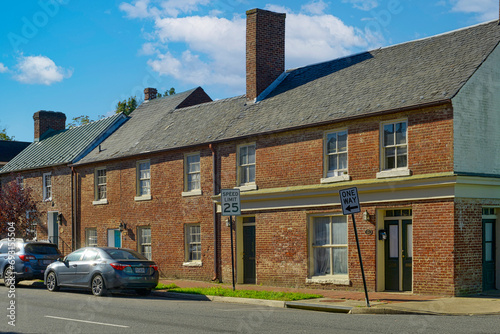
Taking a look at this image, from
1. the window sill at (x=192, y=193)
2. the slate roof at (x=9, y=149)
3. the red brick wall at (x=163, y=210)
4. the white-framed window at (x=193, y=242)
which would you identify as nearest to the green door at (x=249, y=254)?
the red brick wall at (x=163, y=210)

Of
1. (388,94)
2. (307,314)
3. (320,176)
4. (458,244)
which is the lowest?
(307,314)

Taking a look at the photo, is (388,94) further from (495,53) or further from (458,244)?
(458,244)

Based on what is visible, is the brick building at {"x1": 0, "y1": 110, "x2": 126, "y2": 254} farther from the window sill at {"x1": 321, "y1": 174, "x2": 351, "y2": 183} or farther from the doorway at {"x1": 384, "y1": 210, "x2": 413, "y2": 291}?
the doorway at {"x1": 384, "y1": 210, "x2": 413, "y2": 291}

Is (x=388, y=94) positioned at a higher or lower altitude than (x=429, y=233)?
higher

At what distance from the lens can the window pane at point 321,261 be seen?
2047 cm

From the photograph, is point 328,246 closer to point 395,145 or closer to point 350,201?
point 395,145

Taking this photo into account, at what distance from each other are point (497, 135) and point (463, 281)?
4389 mm

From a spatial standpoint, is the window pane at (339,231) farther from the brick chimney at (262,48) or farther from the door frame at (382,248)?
the brick chimney at (262,48)

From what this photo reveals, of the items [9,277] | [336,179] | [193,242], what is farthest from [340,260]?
[9,277]

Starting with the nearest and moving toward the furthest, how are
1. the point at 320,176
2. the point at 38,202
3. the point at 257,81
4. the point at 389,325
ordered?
the point at 389,325
the point at 320,176
the point at 257,81
the point at 38,202

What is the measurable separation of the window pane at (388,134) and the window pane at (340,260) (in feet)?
11.9

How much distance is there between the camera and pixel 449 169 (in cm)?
1703

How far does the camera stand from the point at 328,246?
66.8 ft

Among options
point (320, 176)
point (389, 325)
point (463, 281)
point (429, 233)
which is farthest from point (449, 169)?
point (389, 325)
